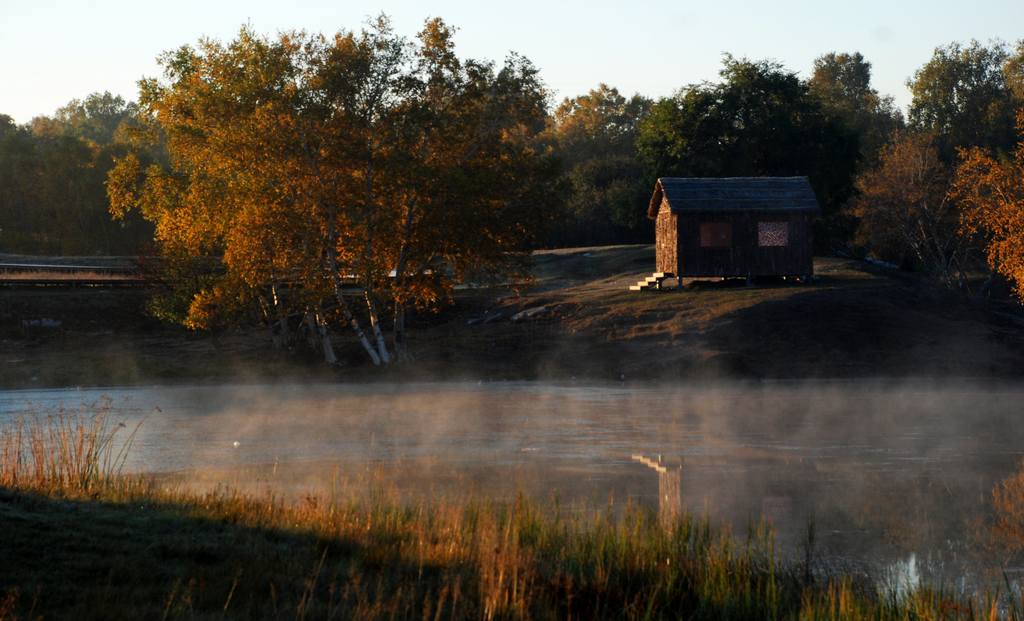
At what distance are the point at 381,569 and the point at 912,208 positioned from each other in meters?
69.3

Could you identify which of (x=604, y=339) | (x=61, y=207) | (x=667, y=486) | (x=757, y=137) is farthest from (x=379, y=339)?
(x=61, y=207)

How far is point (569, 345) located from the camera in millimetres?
50281

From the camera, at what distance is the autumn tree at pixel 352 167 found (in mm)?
45656

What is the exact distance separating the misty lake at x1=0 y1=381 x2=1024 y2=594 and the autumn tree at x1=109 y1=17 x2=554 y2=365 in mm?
7235

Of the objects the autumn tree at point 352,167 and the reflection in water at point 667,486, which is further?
the autumn tree at point 352,167

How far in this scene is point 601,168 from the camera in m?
102

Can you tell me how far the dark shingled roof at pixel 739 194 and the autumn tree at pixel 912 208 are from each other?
12663 millimetres

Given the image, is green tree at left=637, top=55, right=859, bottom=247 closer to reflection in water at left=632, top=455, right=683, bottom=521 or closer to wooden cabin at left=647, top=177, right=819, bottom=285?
wooden cabin at left=647, top=177, right=819, bottom=285

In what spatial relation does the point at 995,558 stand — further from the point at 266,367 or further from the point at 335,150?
the point at 266,367

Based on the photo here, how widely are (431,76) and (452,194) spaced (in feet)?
16.0

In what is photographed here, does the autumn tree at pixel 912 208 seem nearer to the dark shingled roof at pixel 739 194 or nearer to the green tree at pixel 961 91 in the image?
the dark shingled roof at pixel 739 194

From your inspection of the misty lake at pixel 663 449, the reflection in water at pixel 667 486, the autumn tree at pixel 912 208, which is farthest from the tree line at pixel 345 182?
the reflection in water at pixel 667 486

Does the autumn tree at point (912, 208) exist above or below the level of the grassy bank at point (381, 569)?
above

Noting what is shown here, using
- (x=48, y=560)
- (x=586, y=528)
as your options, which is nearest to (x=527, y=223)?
(x=586, y=528)
